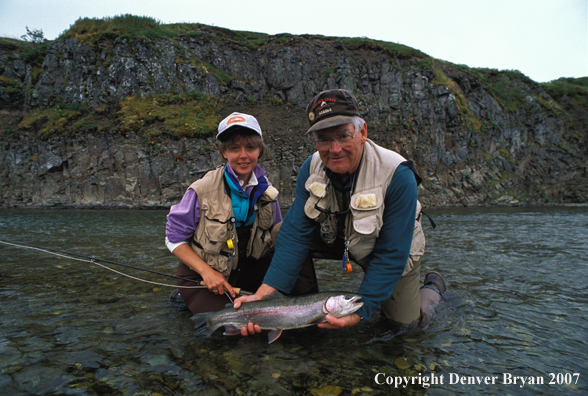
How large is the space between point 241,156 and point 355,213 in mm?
1483

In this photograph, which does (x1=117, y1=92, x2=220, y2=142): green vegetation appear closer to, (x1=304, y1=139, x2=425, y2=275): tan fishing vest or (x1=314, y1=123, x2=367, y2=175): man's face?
(x1=304, y1=139, x2=425, y2=275): tan fishing vest

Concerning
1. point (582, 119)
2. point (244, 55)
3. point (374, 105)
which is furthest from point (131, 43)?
point (582, 119)

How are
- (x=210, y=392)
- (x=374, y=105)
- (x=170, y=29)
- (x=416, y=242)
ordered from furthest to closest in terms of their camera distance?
(x=170, y=29) → (x=374, y=105) → (x=416, y=242) → (x=210, y=392)

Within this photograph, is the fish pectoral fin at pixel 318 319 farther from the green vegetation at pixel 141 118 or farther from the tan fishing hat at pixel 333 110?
the green vegetation at pixel 141 118

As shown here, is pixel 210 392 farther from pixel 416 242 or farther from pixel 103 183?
pixel 103 183

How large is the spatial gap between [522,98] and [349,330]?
56.9 metres

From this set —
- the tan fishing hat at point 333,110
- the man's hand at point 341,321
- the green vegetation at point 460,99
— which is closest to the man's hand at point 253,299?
the man's hand at point 341,321

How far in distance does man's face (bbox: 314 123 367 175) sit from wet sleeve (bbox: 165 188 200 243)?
5.31 ft

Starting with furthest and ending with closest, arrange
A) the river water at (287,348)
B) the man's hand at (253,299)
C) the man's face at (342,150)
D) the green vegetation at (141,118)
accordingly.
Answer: the green vegetation at (141,118) < the man's hand at (253,299) < the man's face at (342,150) < the river water at (287,348)

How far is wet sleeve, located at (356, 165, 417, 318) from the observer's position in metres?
3.10

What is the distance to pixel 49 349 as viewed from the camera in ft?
10.4

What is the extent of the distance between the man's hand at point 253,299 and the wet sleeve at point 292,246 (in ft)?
0.20

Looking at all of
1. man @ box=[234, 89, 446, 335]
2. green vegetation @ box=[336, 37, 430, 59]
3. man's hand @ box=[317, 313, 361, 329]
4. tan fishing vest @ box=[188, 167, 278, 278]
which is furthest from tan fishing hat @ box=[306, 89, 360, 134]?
green vegetation @ box=[336, 37, 430, 59]

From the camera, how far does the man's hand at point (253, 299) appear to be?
320cm
